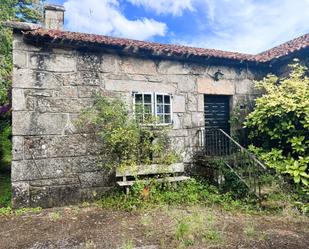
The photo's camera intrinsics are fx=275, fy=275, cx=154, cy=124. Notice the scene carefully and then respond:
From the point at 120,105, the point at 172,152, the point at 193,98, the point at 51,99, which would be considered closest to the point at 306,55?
the point at 193,98

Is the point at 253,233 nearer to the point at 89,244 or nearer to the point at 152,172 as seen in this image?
the point at 89,244

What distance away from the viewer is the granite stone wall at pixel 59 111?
18.3 feet

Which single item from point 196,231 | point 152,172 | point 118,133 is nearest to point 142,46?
point 118,133

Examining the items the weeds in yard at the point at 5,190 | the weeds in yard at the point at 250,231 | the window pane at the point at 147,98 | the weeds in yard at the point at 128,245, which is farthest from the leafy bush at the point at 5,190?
the weeds in yard at the point at 250,231

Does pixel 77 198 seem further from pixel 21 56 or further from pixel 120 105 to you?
pixel 21 56

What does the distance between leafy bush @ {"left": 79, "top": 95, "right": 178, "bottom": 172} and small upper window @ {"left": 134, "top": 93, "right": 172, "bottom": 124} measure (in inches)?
9.2

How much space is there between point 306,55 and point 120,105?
5.47 m

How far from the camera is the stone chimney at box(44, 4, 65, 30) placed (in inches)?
262

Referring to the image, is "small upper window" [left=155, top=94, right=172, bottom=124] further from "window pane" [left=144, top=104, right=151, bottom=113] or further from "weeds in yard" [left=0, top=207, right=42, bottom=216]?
"weeds in yard" [left=0, top=207, right=42, bottom=216]

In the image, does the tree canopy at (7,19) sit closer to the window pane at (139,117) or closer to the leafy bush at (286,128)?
the window pane at (139,117)

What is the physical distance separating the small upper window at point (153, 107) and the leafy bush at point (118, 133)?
234 mm

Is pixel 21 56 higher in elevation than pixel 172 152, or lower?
higher

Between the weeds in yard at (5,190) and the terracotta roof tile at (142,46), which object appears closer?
the terracotta roof tile at (142,46)

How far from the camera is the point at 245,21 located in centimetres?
1277
